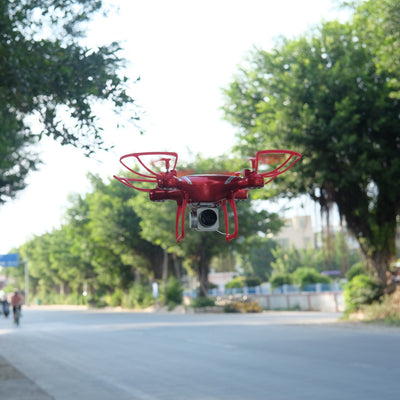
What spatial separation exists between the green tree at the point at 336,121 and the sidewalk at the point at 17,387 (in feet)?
40.0

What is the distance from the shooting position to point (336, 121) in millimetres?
25719

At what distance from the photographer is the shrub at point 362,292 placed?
3030cm

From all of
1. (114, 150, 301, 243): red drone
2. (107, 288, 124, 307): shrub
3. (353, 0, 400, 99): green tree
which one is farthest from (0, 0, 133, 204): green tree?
(107, 288, 124, 307): shrub

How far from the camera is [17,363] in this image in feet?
64.9

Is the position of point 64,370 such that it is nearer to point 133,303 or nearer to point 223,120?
point 223,120

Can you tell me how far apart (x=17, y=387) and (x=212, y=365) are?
5147 mm

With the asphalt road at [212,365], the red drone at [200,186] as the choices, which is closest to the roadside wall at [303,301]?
the asphalt road at [212,365]

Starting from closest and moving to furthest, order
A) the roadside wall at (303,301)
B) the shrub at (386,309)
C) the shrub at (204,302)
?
1. the shrub at (386,309)
2. the roadside wall at (303,301)
3. the shrub at (204,302)

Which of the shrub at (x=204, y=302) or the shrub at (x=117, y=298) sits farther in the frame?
the shrub at (x=117, y=298)

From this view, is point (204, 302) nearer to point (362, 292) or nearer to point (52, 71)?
point (362, 292)

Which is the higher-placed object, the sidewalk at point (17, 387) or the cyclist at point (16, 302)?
the cyclist at point (16, 302)

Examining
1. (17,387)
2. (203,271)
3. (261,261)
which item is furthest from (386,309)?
(261,261)

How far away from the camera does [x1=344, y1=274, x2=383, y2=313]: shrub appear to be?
3030cm

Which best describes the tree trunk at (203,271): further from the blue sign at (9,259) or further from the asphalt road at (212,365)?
the blue sign at (9,259)
